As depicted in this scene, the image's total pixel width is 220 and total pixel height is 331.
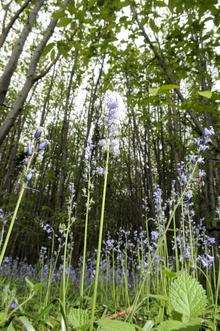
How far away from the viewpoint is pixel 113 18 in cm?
379

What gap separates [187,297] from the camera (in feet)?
4.37

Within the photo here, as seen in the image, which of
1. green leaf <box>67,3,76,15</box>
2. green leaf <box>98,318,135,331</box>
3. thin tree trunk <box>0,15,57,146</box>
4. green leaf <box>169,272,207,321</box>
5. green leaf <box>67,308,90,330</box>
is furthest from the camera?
thin tree trunk <box>0,15,57,146</box>

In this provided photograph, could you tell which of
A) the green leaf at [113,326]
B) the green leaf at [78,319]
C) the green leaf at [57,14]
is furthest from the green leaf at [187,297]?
the green leaf at [57,14]

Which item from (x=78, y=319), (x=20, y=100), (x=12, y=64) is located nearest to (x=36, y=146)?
(x=78, y=319)

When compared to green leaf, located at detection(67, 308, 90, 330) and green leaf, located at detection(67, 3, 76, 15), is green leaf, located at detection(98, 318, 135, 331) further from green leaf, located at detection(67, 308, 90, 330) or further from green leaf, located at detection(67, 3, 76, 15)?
green leaf, located at detection(67, 3, 76, 15)

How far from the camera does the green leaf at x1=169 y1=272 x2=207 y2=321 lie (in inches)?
51.3

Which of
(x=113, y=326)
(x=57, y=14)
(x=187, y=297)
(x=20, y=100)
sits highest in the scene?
(x=57, y=14)

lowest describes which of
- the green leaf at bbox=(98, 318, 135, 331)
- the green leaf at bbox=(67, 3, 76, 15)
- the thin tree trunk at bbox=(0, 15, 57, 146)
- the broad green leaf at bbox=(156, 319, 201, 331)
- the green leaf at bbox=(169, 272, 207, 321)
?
the green leaf at bbox=(98, 318, 135, 331)

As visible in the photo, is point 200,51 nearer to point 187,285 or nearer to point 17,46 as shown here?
point 17,46

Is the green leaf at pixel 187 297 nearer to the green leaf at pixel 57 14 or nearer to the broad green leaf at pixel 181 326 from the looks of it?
the broad green leaf at pixel 181 326

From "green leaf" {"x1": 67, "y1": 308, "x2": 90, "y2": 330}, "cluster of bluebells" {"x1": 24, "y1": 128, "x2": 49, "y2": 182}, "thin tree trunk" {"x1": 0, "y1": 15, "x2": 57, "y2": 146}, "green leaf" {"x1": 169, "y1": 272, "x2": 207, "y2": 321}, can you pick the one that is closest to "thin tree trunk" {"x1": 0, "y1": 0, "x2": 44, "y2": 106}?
"thin tree trunk" {"x1": 0, "y1": 15, "x2": 57, "y2": 146}

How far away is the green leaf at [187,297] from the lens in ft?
4.27

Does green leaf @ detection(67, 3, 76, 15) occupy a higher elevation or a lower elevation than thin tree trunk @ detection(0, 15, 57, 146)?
higher

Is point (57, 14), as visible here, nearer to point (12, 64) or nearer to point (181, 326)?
point (12, 64)
